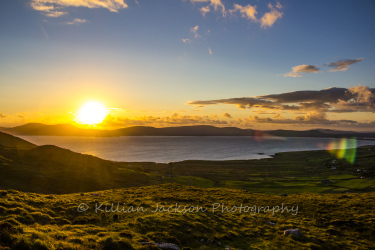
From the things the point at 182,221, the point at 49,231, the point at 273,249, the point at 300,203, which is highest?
the point at 49,231

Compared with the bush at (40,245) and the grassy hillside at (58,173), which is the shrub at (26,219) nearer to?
the bush at (40,245)

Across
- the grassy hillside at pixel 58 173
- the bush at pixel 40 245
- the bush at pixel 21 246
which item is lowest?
the grassy hillside at pixel 58 173

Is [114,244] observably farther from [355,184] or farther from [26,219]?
[355,184]

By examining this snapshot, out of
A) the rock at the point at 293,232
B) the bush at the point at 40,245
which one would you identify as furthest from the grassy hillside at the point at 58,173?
the rock at the point at 293,232

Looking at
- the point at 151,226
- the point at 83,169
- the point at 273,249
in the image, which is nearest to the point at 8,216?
the point at 151,226

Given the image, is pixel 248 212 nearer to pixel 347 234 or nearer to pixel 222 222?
pixel 222 222

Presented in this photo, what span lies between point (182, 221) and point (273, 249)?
1016 cm

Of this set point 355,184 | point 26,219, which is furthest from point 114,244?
point 355,184

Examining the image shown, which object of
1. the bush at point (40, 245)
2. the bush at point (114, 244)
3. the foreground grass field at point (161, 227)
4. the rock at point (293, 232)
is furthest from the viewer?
the rock at point (293, 232)

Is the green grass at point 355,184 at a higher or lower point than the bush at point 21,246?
lower

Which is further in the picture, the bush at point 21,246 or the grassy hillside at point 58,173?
the grassy hillside at point 58,173

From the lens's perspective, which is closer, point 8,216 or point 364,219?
point 8,216

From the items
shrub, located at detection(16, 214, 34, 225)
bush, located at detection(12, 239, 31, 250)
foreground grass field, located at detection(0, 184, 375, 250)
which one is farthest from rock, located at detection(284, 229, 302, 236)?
shrub, located at detection(16, 214, 34, 225)

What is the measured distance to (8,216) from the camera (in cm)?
1895
